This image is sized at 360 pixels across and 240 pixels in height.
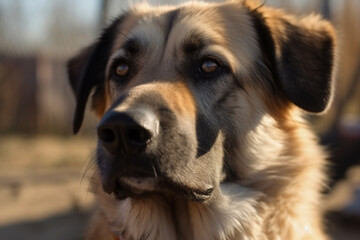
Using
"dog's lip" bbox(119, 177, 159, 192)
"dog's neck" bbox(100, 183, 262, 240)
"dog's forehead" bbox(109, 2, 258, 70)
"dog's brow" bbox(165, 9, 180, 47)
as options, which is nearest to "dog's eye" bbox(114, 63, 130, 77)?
"dog's forehead" bbox(109, 2, 258, 70)

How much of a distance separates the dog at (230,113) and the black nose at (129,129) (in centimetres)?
20

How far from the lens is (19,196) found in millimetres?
5758

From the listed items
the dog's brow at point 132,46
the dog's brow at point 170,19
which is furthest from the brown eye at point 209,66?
the dog's brow at point 132,46

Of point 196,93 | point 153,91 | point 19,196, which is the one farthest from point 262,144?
point 19,196

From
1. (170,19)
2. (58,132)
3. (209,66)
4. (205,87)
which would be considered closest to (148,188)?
(205,87)

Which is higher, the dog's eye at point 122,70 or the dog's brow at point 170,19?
the dog's brow at point 170,19

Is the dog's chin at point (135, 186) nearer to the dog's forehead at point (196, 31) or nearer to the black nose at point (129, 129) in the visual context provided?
the black nose at point (129, 129)

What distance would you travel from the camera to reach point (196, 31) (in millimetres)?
2949

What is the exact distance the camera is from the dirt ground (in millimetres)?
4902

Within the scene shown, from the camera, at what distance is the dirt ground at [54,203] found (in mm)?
4902

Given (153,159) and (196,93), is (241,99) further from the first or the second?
(153,159)

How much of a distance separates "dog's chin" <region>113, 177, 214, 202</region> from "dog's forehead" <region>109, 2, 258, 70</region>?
0.78m

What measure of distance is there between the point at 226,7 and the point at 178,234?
1395 millimetres

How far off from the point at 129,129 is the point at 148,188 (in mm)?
338
